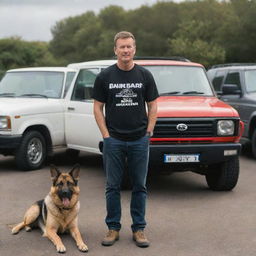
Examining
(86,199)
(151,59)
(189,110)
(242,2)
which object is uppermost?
(242,2)

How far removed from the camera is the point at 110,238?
5.32 meters

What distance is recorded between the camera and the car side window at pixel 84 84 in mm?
9039

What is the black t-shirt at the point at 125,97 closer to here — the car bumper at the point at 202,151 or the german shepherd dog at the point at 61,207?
the german shepherd dog at the point at 61,207

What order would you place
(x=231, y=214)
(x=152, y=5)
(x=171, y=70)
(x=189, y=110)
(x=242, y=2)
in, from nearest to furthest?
(x=231, y=214) < (x=189, y=110) < (x=171, y=70) < (x=242, y=2) < (x=152, y=5)

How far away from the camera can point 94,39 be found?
3593 inches

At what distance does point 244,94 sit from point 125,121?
21.2ft

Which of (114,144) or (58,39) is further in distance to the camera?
(58,39)

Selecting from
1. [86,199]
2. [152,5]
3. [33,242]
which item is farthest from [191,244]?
[152,5]

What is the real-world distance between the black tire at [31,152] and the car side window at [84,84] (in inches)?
39.8

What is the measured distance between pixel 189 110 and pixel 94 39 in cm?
8561

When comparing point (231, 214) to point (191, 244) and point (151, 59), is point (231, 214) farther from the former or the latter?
point (151, 59)

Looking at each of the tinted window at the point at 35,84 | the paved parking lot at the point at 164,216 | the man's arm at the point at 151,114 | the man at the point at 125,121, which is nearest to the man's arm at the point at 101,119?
the man at the point at 125,121

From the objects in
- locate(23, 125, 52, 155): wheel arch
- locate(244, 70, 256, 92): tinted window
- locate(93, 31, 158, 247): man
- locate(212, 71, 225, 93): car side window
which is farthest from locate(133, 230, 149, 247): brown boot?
locate(212, 71, 225, 93): car side window

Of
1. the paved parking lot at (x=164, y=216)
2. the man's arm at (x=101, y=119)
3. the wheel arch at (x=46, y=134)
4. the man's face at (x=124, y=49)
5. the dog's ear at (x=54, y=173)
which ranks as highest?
the man's face at (x=124, y=49)
